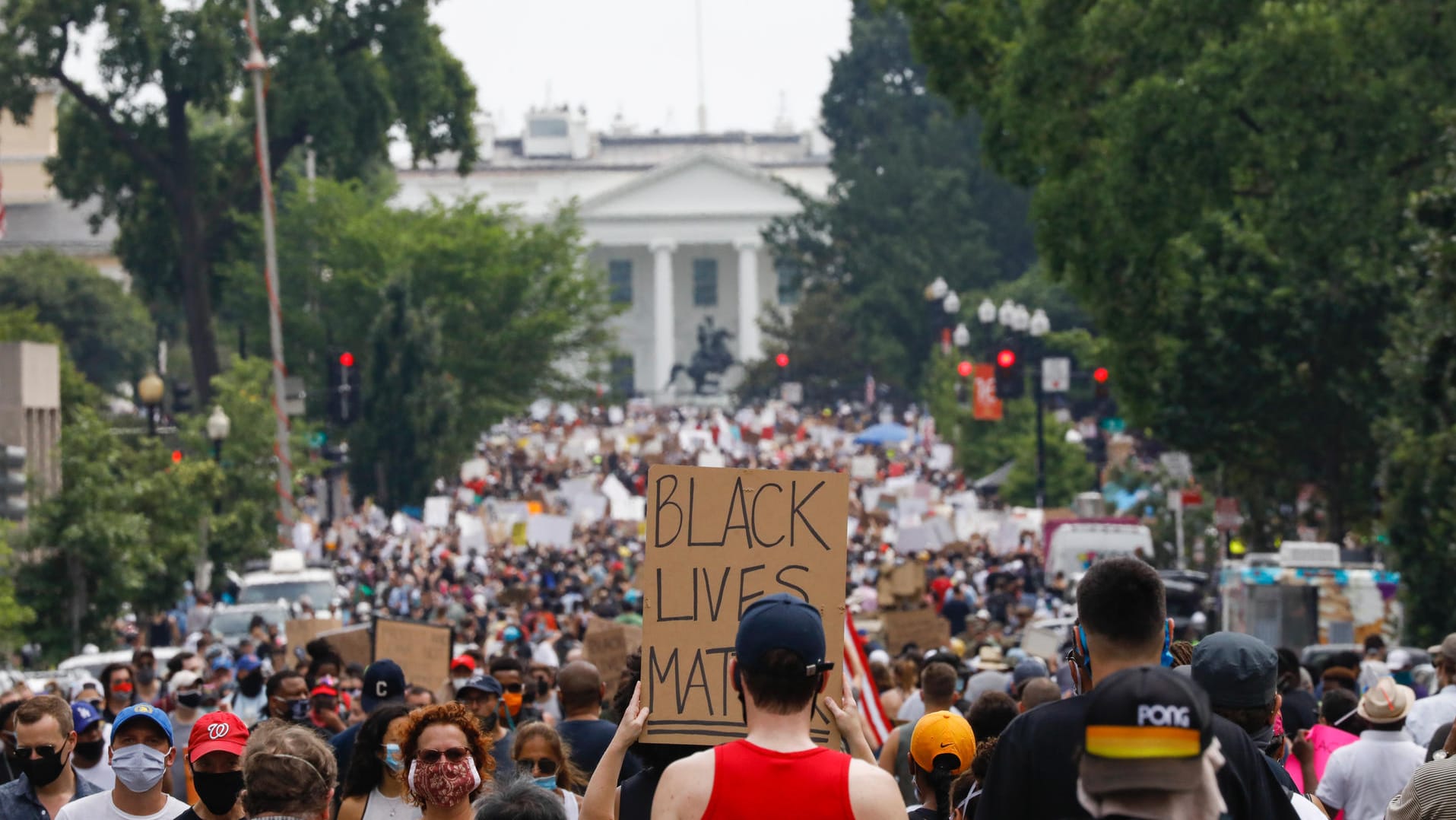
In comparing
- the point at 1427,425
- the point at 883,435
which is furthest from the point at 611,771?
the point at 883,435

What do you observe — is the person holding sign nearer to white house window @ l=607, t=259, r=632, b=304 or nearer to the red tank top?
the red tank top

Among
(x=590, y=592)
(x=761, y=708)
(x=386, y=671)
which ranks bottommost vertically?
(x=590, y=592)

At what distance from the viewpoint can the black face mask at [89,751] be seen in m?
8.02

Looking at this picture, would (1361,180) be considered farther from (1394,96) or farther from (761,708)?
(761,708)

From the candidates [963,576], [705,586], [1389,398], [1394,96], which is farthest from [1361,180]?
[705,586]

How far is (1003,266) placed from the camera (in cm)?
8819

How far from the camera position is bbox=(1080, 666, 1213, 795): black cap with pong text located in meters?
3.12

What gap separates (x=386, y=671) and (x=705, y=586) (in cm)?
374

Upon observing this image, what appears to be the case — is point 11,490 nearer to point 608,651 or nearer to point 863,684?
point 608,651

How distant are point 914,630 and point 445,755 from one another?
1199cm

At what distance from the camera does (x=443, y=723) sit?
568 centimetres

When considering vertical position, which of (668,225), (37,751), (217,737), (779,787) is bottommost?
(37,751)

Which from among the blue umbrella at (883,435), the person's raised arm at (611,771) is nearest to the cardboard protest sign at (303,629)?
the person's raised arm at (611,771)

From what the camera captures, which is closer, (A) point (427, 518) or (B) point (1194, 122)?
(B) point (1194, 122)
